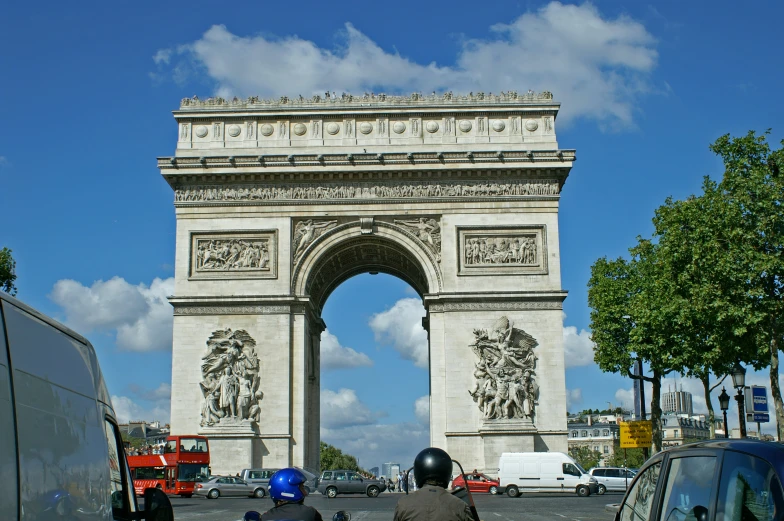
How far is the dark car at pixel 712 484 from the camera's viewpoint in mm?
6508

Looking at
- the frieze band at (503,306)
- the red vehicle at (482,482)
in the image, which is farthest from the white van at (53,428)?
the frieze band at (503,306)

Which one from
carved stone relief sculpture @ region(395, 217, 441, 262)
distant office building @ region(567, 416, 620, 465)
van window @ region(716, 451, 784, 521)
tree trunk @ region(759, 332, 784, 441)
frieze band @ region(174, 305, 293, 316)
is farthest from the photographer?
distant office building @ region(567, 416, 620, 465)

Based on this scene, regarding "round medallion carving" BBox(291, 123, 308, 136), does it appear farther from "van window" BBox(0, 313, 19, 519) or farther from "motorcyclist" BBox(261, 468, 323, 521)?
"van window" BBox(0, 313, 19, 519)

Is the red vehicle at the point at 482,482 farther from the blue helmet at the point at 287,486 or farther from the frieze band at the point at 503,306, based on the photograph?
the blue helmet at the point at 287,486

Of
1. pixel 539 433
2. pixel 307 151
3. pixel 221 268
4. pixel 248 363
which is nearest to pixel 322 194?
pixel 307 151

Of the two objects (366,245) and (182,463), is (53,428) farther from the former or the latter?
(366,245)

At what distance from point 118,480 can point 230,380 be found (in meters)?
31.4

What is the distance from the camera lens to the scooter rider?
5.50m

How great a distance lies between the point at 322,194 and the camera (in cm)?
4056

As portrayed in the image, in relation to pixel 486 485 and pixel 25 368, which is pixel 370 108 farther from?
pixel 25 368

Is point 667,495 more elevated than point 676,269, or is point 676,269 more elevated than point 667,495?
point 676,269

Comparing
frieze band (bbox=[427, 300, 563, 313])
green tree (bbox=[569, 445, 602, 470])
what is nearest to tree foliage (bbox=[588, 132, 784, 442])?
frieze band (bbox=[427, 300, 563, 313])

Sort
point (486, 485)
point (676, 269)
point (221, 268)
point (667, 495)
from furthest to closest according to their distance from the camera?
point (221, 268) < point (486, 485) < point (676, 269) < point (667, 495)

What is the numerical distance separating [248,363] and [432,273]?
8.33 m
